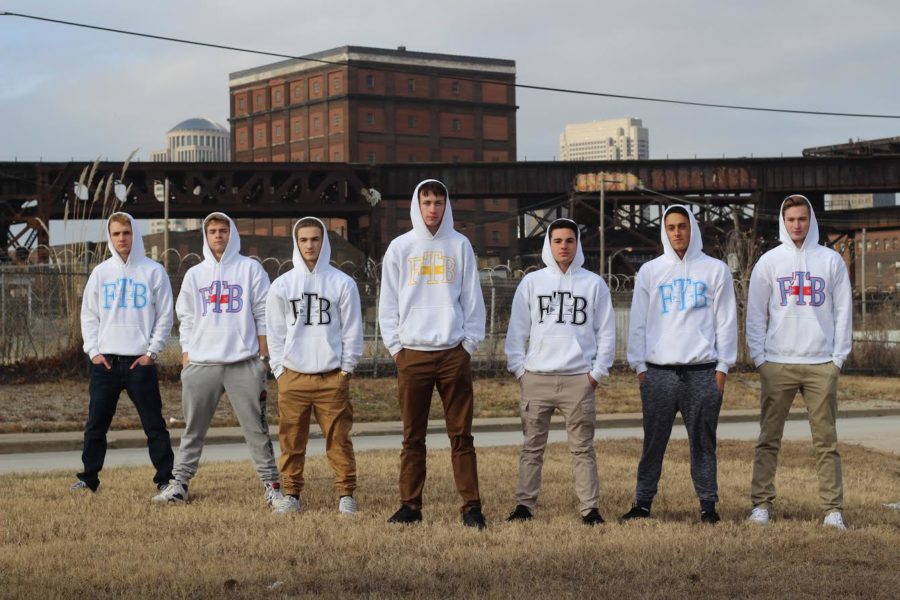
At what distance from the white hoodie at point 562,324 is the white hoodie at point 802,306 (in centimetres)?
105

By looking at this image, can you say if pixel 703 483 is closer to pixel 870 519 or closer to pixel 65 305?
pixel 870 519

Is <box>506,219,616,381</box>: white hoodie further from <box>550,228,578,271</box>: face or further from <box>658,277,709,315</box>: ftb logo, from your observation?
<box>658,277,709,315</box>: ftb logo

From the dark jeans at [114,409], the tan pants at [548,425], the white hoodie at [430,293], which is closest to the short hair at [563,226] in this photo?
the white hoodie at [430,293]

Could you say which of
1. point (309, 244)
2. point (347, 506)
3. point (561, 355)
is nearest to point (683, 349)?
point (561, 355)

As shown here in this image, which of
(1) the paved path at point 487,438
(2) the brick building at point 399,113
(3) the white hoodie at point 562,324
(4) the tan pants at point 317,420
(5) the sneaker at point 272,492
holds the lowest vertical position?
(1) the paved path at point 487,438

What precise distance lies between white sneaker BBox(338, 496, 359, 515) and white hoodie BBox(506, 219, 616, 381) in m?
1.48

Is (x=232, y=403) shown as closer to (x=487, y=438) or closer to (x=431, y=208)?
(x=431, y=208)

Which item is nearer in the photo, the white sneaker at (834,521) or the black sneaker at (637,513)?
the white sneaker at (834,521)

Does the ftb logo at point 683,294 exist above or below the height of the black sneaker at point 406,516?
above

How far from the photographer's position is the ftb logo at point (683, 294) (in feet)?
27.9

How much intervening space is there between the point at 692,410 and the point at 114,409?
4.56 m

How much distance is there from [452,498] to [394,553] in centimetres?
264

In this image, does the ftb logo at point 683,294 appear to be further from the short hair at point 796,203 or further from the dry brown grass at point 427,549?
the dry brown grass at point 427,549

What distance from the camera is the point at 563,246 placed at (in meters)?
8.61
